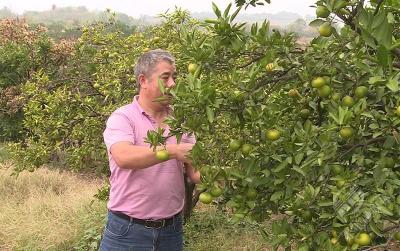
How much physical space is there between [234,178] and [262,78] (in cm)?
40

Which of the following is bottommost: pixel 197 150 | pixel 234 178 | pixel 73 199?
pixel 73 199

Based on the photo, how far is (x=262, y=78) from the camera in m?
2.01

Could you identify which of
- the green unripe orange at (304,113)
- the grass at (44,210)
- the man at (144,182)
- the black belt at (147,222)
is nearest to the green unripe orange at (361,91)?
the green unripe orange at (304,113)

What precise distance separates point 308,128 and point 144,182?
52.6 inches

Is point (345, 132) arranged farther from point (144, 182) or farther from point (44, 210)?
point (44, 210)

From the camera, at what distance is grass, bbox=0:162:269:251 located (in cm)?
625

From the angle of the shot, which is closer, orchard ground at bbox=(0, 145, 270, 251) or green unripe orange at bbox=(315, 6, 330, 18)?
green unripe orange at bbox=(315, 6, 330, 18)

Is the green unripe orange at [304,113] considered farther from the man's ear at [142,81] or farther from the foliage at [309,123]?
the man's ear at [142,81]

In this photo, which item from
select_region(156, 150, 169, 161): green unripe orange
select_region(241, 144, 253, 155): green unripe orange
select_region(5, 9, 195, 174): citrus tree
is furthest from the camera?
select_region(5, 9, 195, 174): citrus tree

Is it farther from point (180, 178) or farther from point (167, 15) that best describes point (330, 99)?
point (167, 15)

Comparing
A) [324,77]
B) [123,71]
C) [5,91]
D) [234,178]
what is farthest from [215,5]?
[5,91]

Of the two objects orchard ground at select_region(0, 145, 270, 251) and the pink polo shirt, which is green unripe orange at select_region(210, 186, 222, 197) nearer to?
the pink polo shirt

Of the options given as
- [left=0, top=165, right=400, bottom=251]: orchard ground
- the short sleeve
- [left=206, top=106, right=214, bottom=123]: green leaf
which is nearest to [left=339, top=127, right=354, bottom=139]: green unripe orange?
[left=206, top=106, right=214, bottom=123]: green leaf

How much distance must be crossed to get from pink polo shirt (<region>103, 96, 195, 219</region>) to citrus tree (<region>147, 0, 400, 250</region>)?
35.6 inches
